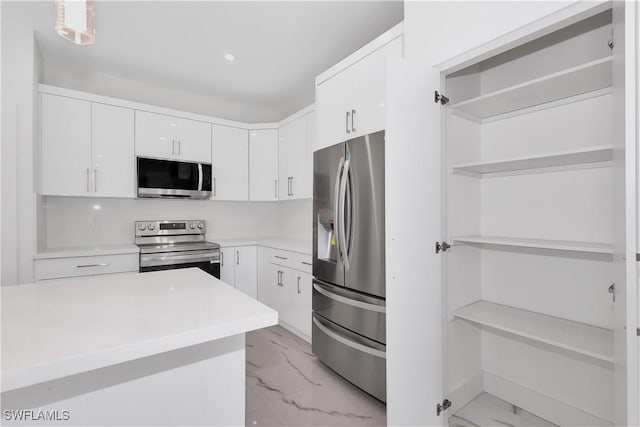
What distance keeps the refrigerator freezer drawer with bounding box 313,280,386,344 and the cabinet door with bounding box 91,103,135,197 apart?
224cm

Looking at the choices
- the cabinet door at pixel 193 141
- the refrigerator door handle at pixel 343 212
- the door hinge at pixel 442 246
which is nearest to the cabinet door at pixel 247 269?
the cabinet door at pixel 193 141

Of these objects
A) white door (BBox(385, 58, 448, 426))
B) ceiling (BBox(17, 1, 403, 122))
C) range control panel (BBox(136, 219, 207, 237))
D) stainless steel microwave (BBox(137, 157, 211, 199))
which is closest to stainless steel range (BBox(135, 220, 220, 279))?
range control panel (BBox(136, 219, 207, 237))

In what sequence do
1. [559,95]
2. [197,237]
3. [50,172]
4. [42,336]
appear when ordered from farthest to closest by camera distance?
[197,237]
[50,172]
[559,95]
[42,336]

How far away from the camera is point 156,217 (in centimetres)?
367

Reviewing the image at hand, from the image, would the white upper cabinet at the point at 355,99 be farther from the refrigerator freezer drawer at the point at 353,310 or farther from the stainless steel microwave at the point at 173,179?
the stainless steel microwave at the point at 173,179

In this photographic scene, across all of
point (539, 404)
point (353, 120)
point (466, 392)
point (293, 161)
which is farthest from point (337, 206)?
point (539, 404)

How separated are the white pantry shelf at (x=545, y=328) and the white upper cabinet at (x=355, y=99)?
4.36ft

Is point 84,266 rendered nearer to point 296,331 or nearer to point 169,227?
point 169,227

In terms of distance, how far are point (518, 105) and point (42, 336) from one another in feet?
8.14

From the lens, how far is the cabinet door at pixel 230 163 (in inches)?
147

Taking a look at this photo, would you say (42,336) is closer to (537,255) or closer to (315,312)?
(315,312)

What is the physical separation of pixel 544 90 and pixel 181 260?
326 cm

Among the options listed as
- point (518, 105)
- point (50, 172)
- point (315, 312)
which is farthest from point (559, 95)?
point (50, 172)

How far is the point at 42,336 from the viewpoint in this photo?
854mm
